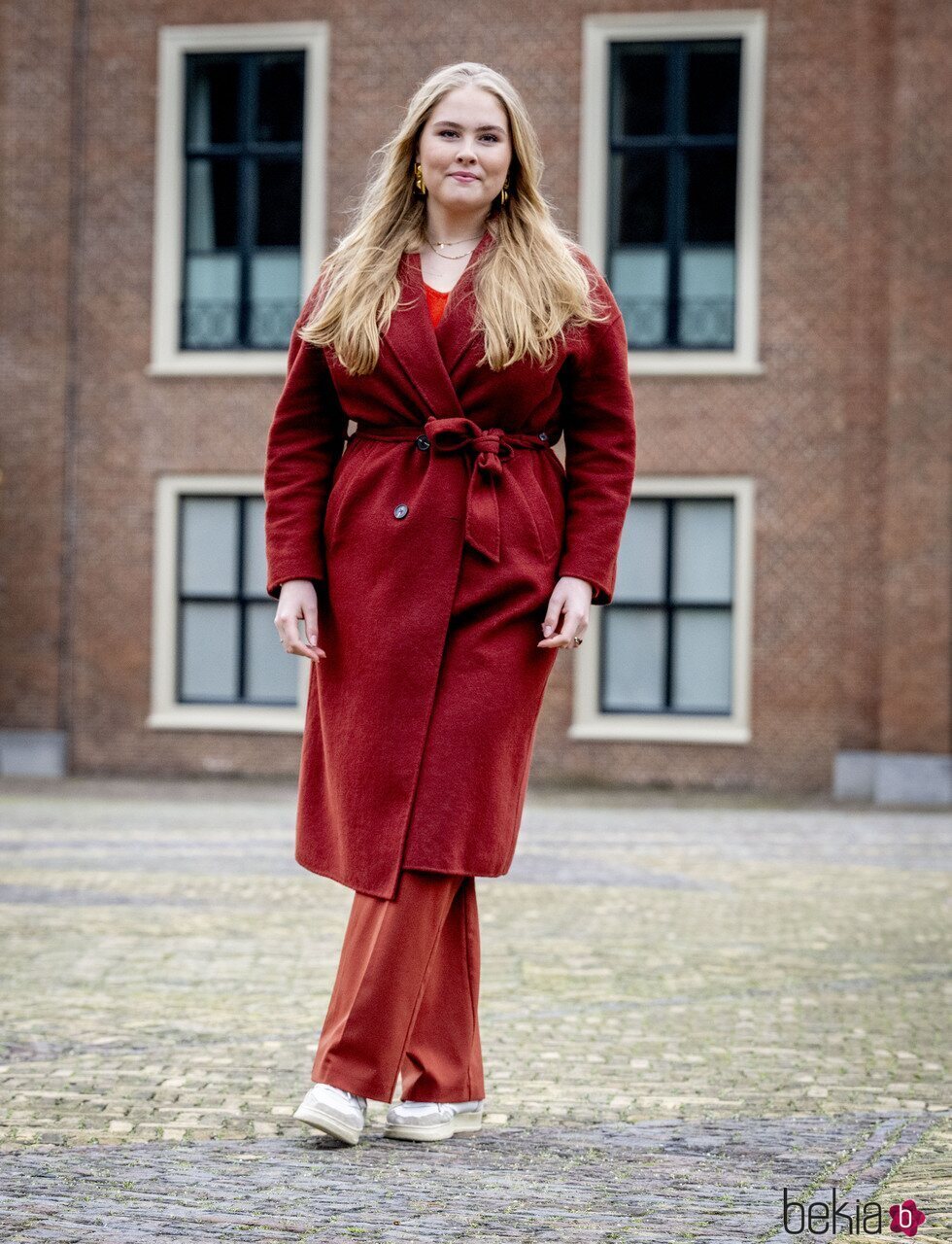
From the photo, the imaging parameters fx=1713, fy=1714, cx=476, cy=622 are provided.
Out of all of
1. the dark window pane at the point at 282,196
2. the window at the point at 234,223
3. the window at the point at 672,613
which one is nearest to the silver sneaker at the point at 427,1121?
the window at the point at 672,613

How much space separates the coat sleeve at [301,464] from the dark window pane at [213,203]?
13431mm

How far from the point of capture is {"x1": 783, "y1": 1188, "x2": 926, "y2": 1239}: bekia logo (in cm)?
272

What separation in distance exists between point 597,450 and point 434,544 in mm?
444

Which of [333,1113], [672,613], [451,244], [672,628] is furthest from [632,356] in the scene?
[333,1113]

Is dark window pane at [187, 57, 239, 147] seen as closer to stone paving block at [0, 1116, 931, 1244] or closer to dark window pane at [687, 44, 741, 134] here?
dark window pane at [687, 44, 741, 134]

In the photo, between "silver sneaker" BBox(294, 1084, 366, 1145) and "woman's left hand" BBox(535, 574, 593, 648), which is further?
"woman's left hand" BBox(535, 574, 593, 648)

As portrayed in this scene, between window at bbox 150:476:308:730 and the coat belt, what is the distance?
42.7 feet

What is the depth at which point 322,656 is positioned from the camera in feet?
11.4

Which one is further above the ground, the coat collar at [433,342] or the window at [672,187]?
the window at [672,187]

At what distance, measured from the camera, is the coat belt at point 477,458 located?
11.0ft

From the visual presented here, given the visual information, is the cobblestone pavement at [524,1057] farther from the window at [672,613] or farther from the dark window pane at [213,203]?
the dark window pane at [213,203]

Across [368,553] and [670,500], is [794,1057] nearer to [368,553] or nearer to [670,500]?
[368,553]

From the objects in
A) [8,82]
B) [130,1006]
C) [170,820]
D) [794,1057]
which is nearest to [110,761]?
[170,820]

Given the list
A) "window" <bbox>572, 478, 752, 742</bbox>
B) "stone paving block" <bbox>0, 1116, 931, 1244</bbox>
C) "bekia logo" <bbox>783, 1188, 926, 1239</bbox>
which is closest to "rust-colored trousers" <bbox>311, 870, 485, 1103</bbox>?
"stone paving block" <bbox>0, 1116, 931, 1244</bbox>
